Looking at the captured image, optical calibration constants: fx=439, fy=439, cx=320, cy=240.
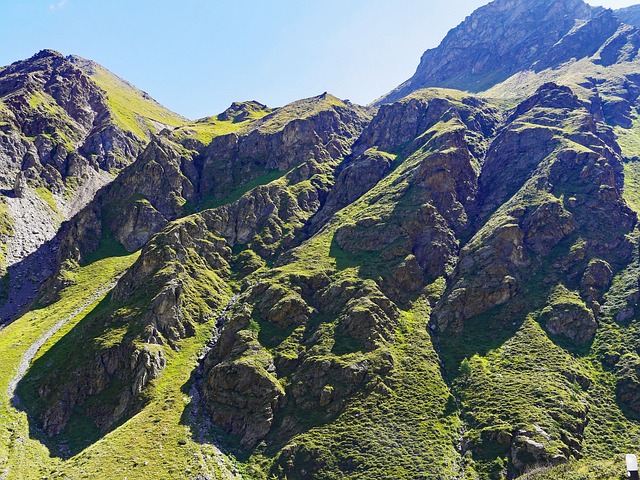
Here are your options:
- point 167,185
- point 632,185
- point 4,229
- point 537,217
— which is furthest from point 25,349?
point 632,185

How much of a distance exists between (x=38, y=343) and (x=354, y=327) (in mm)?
74656

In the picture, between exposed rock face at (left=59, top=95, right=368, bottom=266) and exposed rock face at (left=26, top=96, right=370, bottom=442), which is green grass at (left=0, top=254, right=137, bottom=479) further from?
exposed rock face at (left=59, top=95, right=368, bottom=266)

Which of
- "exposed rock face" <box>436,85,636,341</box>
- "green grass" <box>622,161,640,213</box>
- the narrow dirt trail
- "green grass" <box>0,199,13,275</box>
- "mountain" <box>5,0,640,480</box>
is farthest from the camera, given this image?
"green grass" <box>0,199,13,275</box>

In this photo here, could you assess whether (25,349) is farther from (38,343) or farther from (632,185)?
(632,185)

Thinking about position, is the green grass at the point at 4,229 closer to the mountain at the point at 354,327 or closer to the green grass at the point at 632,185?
the mountain at the point at 354,327

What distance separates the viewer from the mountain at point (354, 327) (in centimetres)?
7062

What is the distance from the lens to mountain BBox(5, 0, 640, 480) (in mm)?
70625

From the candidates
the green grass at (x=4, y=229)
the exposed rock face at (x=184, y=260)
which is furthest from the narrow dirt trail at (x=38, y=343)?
the green grass at (x=4, y=229)

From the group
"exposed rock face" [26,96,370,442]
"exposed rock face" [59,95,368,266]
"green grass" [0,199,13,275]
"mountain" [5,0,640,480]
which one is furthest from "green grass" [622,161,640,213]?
"green grass" [0,199,13,275]

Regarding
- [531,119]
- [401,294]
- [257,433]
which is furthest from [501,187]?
[257,433]

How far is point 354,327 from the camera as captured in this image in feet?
313

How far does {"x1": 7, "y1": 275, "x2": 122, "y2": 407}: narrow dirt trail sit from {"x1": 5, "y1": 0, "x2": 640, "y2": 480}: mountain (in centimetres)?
62

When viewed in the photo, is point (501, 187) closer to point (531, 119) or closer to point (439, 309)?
point (531, 119)

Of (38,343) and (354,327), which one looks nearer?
(354,327)
